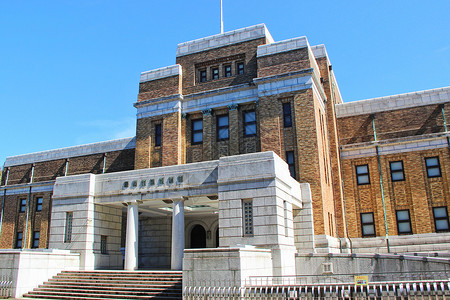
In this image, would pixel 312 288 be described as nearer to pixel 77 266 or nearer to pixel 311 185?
pixel 311 185

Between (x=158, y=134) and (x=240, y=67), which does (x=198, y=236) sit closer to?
(x=158, y=134)

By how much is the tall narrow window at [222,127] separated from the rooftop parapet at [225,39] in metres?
5.02

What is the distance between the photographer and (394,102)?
95.8ft

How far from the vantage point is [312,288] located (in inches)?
519

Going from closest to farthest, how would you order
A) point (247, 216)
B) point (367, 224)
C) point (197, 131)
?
point (247, 216) < point (367, 224) < point (197, 131)

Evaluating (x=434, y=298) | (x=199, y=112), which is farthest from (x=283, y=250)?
(x=199, y=112)

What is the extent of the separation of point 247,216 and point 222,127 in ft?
30.5

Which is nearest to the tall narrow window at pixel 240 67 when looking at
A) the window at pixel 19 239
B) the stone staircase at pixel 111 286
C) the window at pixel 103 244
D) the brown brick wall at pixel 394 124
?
the brown brick wall at pixel 394 124

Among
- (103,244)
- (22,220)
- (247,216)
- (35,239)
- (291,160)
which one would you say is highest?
(291,160)

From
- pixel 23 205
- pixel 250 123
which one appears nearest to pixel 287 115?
pixel 250 123

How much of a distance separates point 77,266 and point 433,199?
21.0m

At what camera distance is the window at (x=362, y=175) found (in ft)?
91.4

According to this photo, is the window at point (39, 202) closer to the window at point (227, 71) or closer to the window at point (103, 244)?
the window at point (103, 244)

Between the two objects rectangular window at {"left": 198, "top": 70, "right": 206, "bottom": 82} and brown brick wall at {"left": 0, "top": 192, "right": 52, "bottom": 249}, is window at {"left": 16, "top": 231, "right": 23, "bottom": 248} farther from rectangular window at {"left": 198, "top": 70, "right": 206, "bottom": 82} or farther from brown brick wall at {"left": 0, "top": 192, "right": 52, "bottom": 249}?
rectangular window at {"left": 198, "top": 70, "right": 206, "bottom": 82}
